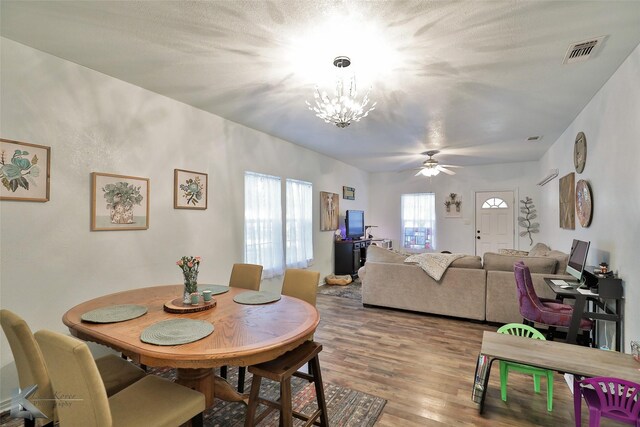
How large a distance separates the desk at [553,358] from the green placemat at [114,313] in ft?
7.17

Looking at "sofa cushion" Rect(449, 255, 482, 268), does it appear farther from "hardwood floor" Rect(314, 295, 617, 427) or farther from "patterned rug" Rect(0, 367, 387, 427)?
"patterned rug" Rect(0, 367, 387, 427)

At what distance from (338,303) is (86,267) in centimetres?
329

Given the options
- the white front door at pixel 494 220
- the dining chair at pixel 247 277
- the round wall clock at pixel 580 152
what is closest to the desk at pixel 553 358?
the dining chair at pixel 247 277

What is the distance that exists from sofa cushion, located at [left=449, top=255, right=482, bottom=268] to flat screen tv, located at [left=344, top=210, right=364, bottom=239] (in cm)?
281

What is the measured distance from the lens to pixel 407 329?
3641 mm

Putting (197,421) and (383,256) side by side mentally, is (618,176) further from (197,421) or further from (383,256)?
(197,421)

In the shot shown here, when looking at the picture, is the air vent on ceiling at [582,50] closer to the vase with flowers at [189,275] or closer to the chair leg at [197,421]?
the vase with flowers at [189,275]

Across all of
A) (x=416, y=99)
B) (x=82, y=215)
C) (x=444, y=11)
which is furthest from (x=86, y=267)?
(x=416, y=99)

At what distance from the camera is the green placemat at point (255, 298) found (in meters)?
2.16

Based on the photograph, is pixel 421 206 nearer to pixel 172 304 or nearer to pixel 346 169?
pixel 346 169

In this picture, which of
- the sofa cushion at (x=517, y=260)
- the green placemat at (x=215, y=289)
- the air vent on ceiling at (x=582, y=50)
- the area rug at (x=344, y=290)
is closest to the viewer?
the air vent on ceiling at (x=582, y=50)

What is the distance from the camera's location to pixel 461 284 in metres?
3.90

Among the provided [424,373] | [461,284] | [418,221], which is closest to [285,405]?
[424,373]

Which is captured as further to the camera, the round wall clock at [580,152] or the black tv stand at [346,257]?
the black tv stand at [346,257]
